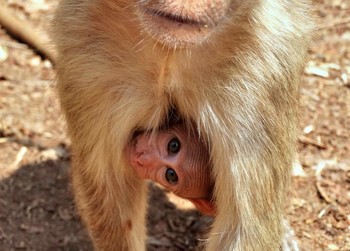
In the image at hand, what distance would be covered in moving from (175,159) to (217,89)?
62 centimetres

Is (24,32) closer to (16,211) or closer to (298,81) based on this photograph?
(16,211)

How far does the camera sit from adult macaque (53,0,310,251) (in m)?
4.53

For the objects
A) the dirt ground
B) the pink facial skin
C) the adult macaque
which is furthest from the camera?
the dirt ground

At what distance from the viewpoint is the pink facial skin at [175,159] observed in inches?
197

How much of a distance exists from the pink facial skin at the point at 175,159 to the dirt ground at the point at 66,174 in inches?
33.5

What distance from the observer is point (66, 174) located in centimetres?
678

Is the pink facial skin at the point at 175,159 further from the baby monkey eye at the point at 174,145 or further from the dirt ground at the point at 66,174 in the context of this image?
the dirt ground at the point at 66,174

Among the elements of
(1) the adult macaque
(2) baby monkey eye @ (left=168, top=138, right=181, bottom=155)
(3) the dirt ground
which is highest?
(1) the adult macaque

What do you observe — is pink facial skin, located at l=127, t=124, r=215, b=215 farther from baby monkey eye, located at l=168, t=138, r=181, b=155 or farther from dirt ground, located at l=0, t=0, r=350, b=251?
dirt ground, located at l=0, t=0, r=350, b=251

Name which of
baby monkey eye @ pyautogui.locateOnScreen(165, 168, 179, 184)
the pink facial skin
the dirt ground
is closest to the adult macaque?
the pink facial skin

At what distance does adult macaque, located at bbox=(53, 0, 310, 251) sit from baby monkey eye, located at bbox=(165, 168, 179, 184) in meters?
0.30

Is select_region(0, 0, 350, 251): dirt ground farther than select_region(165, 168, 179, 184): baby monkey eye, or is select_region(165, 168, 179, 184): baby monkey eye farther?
select_region(0, 0, 350, 251): dirt ground

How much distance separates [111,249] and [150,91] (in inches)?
47.6

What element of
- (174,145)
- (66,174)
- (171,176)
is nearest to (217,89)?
(174,145)
